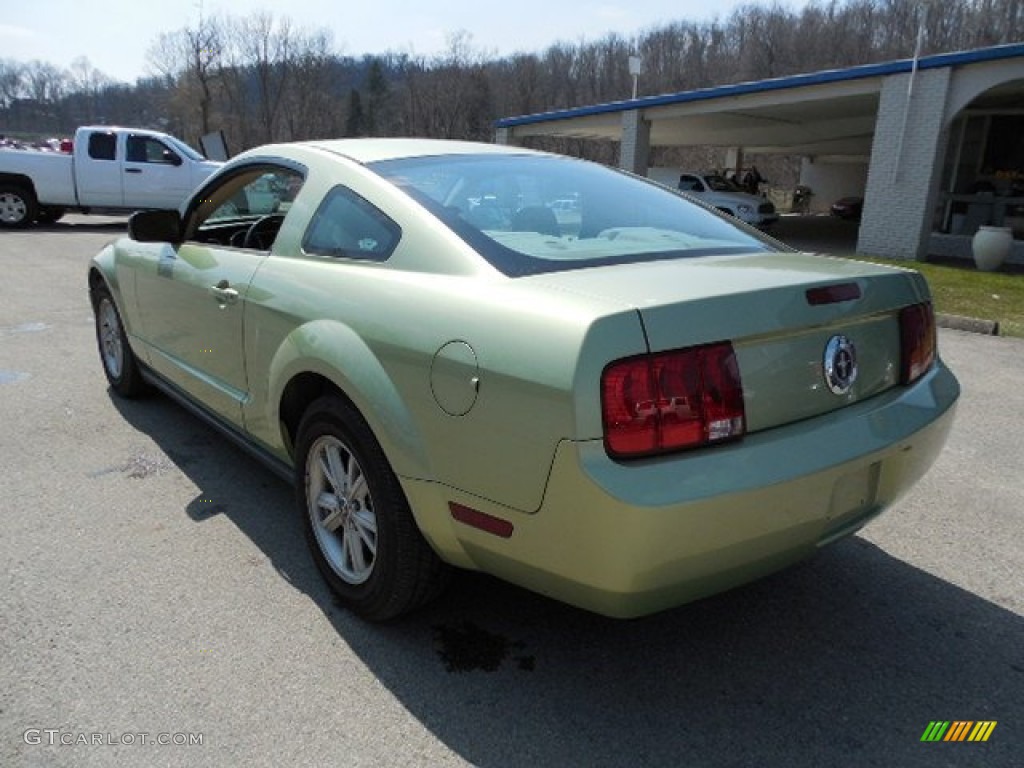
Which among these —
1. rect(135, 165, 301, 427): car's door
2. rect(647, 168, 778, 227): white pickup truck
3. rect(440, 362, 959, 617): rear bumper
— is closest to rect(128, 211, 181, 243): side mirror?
rect(135, 165, 301, 427): car's door

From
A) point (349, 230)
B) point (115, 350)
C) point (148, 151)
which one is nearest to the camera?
point (349, 230)

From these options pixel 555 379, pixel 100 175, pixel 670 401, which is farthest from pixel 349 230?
pixel 100 175

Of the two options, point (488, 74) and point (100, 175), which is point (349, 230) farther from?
point (488, 74)

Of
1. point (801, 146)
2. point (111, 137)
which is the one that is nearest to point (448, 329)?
point (111, 137)

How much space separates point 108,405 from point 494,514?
3.79 metres

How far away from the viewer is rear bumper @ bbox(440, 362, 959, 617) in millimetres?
1850

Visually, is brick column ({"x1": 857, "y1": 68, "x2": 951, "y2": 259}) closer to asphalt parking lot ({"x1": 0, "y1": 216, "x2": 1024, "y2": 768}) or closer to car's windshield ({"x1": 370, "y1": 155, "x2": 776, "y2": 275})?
asphalt parking lot ({"x1": 0, "y1": 216, "x2": 1024, "y2": 768})

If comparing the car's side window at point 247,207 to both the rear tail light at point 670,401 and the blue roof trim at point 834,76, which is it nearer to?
the rear tail light at point 670,401

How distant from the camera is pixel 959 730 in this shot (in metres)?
2.19

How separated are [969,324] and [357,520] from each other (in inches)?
306

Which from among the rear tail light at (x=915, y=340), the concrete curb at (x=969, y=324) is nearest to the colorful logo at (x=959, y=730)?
the rear tail light at (x=915, y=340)

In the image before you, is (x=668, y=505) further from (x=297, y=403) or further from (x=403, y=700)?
(x=297, y=403)

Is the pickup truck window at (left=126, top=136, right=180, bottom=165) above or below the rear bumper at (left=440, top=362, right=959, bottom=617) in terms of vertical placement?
above

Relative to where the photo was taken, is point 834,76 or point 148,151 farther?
point 148,151
